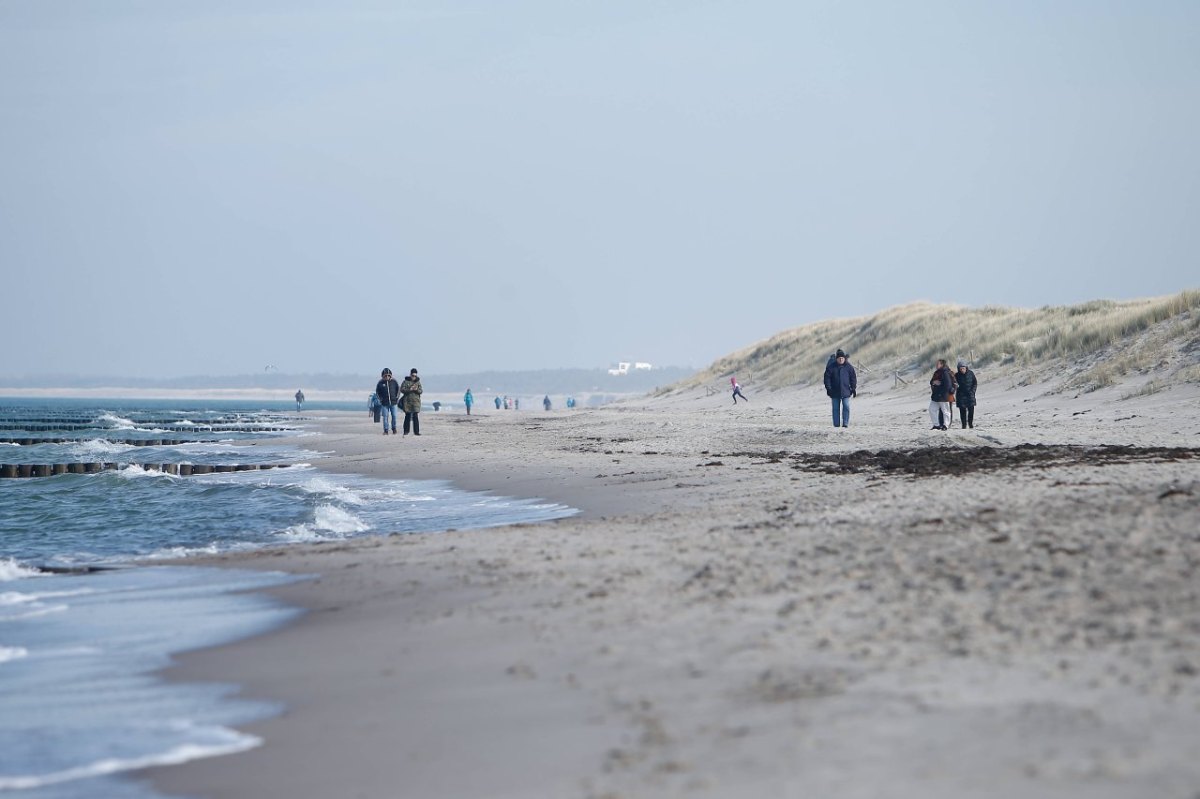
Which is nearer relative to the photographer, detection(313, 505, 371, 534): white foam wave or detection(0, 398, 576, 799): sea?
detection(0, 398, 576, 799): sea

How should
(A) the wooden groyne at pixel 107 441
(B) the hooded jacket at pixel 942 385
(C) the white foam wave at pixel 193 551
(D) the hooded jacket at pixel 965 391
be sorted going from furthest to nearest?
1. (A) the wooden groyne at pixel 107 441
2. (D) the hooded jacket at pixel 965 391
3. (B) the hooded jacket at pixel 942 385
4. (C) the white foam wave at pixel 193 551

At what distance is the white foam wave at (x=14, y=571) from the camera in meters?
11.3

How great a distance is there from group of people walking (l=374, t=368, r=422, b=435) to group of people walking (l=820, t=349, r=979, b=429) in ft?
37.6

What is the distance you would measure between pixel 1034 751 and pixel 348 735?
112 inches

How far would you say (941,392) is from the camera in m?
24.2

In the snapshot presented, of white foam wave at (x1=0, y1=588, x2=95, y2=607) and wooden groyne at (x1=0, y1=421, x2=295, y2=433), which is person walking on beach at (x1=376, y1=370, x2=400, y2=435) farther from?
white foam wave at (x1=0, y1=588, x2=95, y2=607)

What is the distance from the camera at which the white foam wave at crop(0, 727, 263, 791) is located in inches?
196

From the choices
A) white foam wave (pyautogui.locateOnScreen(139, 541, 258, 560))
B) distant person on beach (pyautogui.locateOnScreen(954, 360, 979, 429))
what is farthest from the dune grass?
white foam wave (pyautogui.locateOnScreen(139, 541, 258, 560))

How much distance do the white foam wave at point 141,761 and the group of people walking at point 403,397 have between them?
26706 mm

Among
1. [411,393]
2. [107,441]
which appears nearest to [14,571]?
[411,393]

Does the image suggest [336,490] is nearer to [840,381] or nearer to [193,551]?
[193,551]

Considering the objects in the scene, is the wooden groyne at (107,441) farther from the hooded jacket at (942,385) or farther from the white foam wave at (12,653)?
the white foam wave at (12,653)

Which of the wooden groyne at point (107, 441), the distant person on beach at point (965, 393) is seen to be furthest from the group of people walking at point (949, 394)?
the wooden groyne at point (107, 441)

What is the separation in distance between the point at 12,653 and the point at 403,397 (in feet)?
87.4
